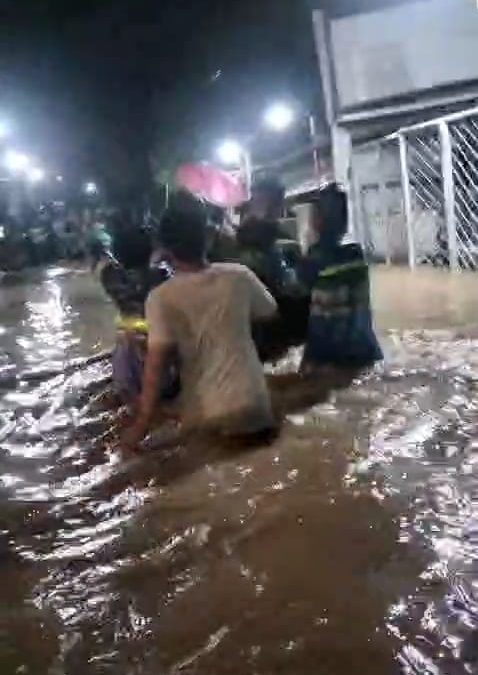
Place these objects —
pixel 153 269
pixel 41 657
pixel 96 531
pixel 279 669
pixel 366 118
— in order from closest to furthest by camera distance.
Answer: pixel 279 669 < pixel 41 657 < pixel 96 531 < pixel 153 269 < pixel 366 118

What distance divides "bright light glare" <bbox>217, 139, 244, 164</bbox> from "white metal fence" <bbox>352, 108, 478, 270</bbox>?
10878 millimetres

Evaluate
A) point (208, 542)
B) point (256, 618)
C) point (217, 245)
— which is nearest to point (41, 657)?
point (256, 618)

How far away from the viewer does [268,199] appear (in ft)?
22.5

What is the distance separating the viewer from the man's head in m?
6.79

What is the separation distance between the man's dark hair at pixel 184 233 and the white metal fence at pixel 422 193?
23.6ft

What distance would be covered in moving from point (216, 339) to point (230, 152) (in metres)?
22.4

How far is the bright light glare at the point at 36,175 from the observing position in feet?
123

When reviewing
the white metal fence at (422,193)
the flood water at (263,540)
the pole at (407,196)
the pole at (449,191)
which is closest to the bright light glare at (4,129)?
the white metal fence at (422,193)

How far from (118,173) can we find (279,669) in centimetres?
2573

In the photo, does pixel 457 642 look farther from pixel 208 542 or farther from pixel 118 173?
pixel 118 173

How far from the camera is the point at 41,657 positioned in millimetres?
2852

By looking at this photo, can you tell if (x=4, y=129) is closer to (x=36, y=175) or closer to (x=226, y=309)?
(x=36, y=175)

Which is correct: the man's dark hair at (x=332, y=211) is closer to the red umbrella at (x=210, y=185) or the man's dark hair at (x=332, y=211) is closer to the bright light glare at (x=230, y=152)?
the red umbrella at (x=210, y=185)

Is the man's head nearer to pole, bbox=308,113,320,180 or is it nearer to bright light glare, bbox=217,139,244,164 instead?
pole, bbox=308,113,320,180
